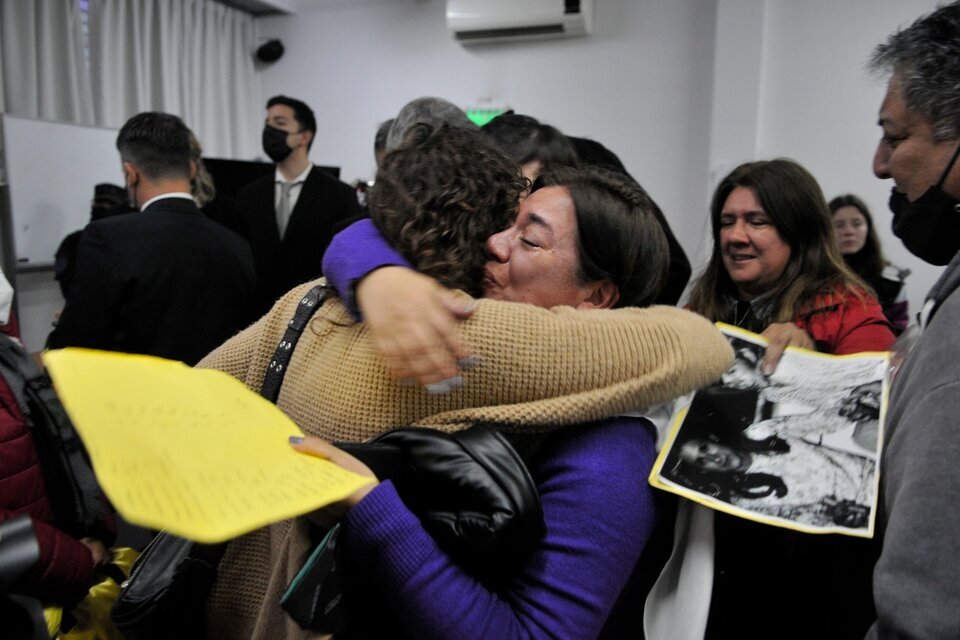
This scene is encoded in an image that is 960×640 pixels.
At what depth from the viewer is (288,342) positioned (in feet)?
2.85

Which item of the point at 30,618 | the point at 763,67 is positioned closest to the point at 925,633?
the point at 30,618

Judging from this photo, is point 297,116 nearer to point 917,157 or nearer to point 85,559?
point 85,559

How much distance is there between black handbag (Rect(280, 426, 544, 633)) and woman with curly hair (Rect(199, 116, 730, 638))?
0.08ft

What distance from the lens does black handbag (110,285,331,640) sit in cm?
86

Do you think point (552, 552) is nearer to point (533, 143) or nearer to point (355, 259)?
point (355, 259)

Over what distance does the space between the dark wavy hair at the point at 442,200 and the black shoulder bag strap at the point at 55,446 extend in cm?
104

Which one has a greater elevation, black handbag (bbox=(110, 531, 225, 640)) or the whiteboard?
the whiteboard

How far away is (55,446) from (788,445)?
58.3 inches

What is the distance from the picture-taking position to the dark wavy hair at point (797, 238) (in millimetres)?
1696

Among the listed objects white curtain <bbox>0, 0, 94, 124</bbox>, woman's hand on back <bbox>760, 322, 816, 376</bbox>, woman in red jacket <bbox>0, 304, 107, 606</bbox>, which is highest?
white curtain <bbox>0, 0, 94, 124</bbox>

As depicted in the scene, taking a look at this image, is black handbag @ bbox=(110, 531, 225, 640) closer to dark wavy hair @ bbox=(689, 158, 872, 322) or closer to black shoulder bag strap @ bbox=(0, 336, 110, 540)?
black shoulder bag strap @ bbox=(0, 336, 110, 540)

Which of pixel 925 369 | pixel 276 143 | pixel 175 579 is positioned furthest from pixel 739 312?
pixel 276 143

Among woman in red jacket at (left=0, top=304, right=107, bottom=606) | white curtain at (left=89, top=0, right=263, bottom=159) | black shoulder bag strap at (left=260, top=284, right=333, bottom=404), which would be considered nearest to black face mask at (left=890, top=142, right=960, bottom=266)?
black shoulder bag strap at (left=260, top=284, right=333, bottom=404)

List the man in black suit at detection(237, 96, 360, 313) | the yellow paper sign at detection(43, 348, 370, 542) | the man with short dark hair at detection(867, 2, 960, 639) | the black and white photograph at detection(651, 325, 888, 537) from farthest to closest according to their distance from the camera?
the man in black suit at detection(237, 96, 360, 313)
the black and white photograph at detection(651, 325, 888, 537)
the man with short dark hair at detection(867, 2, 960, 639)
the yellow paper sign at detection(43, 348, 370, 542)
